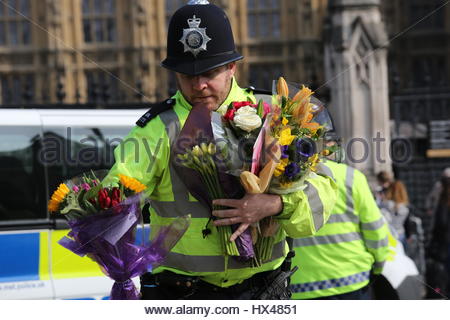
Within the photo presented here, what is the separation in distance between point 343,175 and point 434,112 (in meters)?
9.74

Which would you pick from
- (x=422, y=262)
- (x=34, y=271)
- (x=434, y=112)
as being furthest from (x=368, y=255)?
(x=434, y=112)

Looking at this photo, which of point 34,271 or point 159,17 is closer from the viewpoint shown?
point 34,271

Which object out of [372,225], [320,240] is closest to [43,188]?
[320,240]

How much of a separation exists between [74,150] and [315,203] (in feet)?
8.40

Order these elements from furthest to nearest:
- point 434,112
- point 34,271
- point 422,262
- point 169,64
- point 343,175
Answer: point 434,112
point 422,262
point 34,271
point 343,175
point 169,64

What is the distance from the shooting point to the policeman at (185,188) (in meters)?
2.43

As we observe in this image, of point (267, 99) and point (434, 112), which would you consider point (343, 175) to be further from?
point (434, 112)

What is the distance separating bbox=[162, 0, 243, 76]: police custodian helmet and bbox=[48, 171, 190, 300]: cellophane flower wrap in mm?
450

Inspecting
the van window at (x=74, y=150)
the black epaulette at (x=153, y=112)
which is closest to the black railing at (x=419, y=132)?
the van window at (x=74, y=150)

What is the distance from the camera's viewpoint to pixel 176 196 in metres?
2.50

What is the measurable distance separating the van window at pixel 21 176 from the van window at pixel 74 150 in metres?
0.07

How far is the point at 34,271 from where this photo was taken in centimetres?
446

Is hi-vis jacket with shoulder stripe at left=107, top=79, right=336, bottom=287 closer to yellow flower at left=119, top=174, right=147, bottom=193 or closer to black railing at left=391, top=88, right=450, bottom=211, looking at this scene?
yellow flower at left=119, top=174, right=147, bottom=193

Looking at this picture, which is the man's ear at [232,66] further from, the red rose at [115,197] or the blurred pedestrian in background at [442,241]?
the blurred pedestrian in background at [442,241]
